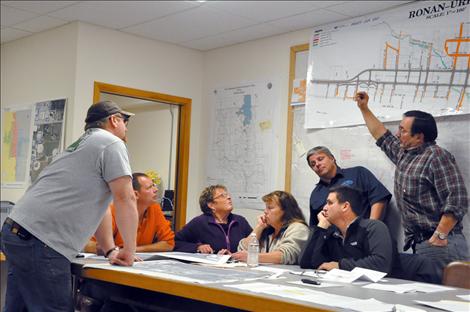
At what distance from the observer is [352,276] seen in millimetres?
2633

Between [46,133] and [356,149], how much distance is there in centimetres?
249

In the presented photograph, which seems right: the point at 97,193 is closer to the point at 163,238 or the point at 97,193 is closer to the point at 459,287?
the point at 163,238

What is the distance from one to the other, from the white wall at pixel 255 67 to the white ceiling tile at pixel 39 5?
155cm

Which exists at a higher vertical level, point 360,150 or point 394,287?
point 360,150

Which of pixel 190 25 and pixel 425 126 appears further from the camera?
pixel 190 25

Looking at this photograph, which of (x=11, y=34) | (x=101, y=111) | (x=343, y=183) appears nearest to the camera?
(x=101, y=111)

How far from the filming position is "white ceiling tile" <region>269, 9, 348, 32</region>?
14.3 feet

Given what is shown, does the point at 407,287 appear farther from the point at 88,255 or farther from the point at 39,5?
the point at 39,5

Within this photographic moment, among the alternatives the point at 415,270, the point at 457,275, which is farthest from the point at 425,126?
the point at 457,275

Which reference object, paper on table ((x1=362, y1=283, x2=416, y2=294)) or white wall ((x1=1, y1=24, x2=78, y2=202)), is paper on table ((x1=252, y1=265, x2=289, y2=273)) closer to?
paper on table ((x1=362, y1=283, x2=416, y2=294))

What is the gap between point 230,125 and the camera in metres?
5.33

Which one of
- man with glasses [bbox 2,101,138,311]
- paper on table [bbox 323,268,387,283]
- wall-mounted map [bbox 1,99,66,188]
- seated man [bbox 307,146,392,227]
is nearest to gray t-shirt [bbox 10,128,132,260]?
man with glasses [bbox 2,101,138,311]

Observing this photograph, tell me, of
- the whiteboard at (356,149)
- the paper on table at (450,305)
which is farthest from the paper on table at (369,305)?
the whiteboard at (356,149)

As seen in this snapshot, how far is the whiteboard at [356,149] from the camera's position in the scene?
3730 mm
